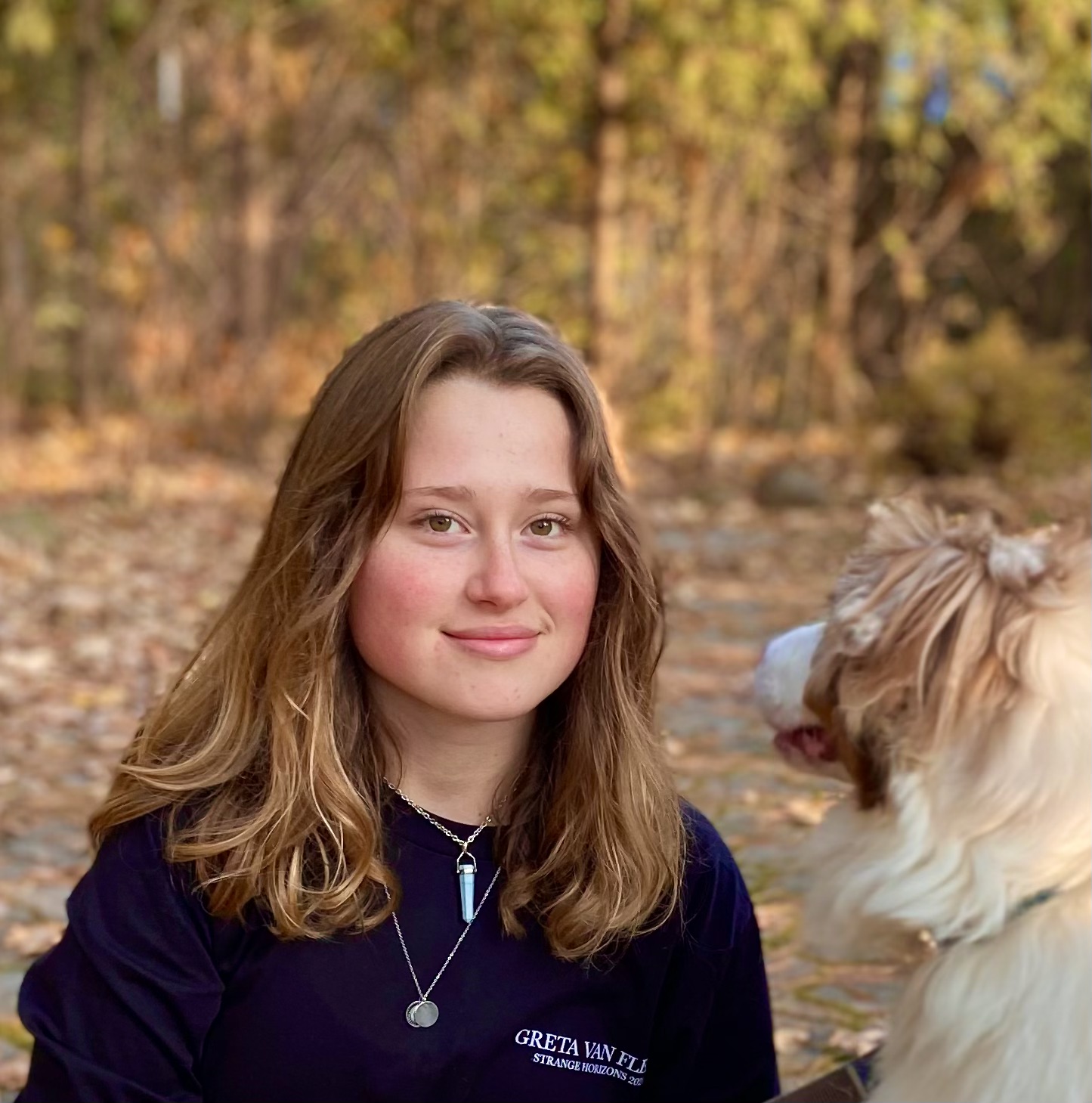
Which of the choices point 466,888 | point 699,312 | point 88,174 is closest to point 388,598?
point 466,888

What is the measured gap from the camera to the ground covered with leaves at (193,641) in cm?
403

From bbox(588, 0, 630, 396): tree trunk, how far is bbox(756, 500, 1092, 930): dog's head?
39.4 ft

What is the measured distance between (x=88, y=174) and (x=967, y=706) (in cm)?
1460

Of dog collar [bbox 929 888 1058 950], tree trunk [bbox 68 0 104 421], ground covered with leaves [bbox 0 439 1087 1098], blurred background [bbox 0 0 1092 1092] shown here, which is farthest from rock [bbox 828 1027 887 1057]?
tree trunk [bbox 68 0 104 421]

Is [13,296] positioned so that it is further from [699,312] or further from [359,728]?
[359,728]

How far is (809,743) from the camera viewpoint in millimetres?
2699

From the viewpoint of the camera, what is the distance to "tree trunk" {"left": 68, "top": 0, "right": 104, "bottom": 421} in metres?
15.0

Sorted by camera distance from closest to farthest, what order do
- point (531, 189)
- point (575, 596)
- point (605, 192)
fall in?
1. point (575, 596)
2. point (605, 192)
3. point (531, 189)

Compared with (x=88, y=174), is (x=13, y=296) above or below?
below

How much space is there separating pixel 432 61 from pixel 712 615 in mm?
9157

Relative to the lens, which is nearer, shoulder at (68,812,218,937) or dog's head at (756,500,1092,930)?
dog's head at (756,500,1092,930)

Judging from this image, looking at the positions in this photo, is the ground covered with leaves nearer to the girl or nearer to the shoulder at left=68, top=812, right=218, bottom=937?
the girl

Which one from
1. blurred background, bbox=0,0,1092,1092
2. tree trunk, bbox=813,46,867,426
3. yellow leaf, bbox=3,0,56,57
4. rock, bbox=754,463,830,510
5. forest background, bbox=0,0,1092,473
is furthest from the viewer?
tree trunk, bbox=813,46,867,426

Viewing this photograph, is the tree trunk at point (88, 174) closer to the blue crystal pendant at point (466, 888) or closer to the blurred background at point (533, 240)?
the blurred background at point (533, 240)
